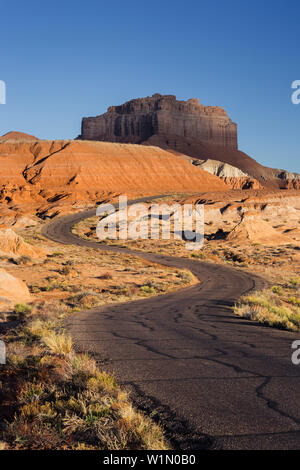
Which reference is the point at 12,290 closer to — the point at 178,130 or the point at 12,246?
the point at 12,246

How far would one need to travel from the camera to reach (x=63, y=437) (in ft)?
12.3

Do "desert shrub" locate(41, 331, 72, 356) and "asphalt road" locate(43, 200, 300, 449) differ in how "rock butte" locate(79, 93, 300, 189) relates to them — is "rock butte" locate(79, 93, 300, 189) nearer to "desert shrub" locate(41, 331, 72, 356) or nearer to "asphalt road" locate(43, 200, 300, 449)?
"asphalt road" locate(43, 200, 300, 449)

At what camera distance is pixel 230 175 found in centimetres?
13338

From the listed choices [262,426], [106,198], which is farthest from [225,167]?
[262,426]

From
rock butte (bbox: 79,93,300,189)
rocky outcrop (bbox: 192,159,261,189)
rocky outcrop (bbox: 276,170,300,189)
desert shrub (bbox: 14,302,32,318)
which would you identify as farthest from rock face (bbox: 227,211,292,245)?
rock butte (bbox: 79,93,300,189)

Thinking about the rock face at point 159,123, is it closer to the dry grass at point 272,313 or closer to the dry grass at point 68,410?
the dry grass at point 272,313

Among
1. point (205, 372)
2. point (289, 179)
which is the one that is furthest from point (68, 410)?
point (289, 179)

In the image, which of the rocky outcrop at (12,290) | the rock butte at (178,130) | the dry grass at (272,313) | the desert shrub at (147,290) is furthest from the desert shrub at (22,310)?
the rock butte at (178,130)

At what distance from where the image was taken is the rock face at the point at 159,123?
175m

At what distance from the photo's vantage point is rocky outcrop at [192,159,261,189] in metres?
125

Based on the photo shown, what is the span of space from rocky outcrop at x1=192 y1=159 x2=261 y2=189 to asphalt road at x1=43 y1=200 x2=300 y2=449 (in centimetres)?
11812

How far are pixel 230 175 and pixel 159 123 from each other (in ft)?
184

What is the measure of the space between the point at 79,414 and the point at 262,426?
2.14 metres
